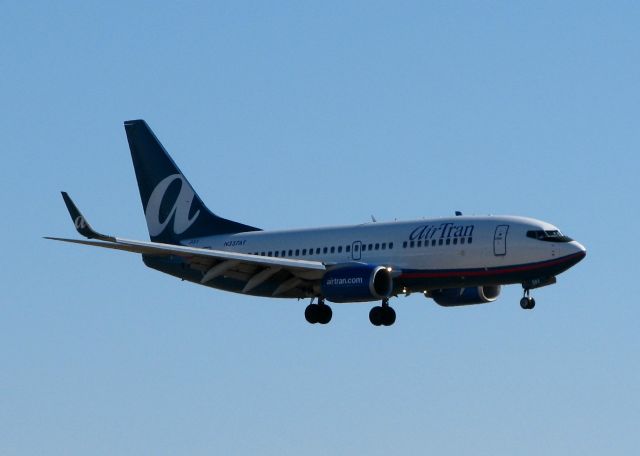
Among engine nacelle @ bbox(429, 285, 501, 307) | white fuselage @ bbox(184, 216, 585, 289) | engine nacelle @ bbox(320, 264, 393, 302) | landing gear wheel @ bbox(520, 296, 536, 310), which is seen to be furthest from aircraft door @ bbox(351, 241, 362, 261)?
landing gear wheel @ bbox(520, 296, 536, 310)

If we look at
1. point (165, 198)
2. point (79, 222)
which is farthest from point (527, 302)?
point (165, 198)

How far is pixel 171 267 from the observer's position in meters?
82.6

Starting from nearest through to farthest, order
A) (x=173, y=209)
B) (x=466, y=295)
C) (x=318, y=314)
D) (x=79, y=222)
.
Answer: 1. (x=79, y=222)
2. (x=318, y=314)
3. (x=466, y=295)
4. (x=173, y=209)

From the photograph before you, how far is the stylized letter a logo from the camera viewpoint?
281ft

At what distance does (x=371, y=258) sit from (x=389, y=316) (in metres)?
2.92

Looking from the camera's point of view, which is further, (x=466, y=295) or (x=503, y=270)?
(x=466, y=295)

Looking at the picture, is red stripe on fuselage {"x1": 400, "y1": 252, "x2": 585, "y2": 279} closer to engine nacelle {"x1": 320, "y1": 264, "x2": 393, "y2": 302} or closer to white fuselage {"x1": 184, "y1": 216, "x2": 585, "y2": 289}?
white fuselage {"x1": 184, "y1": 216, "x2": 585, "y2": 289}

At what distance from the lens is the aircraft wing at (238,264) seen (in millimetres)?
74438

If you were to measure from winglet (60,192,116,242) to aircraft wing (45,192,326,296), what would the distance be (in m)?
1.36

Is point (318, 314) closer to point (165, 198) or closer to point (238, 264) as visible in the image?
point (238, 264)

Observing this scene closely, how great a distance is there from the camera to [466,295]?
79.0 metres

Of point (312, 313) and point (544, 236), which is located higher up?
point (544, 236)

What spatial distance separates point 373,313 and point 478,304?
5.30 m

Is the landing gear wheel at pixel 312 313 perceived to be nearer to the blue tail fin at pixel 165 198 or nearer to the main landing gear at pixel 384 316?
the main landing gear at pixel 384 316
